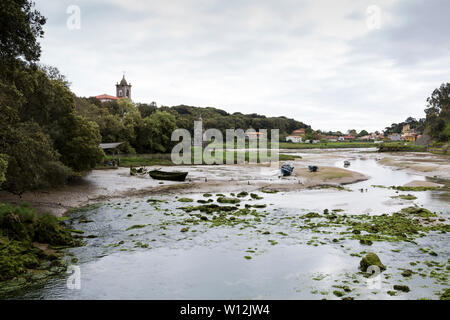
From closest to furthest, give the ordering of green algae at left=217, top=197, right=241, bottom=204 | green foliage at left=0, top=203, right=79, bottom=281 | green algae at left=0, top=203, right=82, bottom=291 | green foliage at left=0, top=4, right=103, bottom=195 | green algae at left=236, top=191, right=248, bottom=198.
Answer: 1. green algae at left=0, top=203, right=82, bottom=291
2. green foliage at left=0, top=203, right=79, bottom=281
3. green foliage at left=0, top=4, right=103, bottom=195
4. green algae at left=217, top=197, right=241, bottom=204
5. green algae at left=236, top=191, right=248, bottom=198

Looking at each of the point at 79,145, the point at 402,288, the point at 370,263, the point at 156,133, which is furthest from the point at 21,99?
the point at 156,133

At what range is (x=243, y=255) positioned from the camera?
55.9ft

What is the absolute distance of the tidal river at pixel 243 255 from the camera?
13.2 metres

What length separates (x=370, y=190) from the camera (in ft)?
125

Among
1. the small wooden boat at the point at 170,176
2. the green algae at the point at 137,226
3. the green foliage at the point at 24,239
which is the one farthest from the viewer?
the small wooden boat at the point at 170,176

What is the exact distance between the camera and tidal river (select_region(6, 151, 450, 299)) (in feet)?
43.2

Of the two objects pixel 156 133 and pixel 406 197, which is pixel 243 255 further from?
pixel 156 133

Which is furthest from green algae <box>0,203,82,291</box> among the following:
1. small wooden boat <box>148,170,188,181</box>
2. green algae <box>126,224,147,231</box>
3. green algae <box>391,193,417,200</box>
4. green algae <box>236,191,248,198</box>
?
green algae <box>391,193,417,200</box>

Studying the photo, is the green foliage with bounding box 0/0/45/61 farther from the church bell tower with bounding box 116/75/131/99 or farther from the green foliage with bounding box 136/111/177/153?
the church bell tower with bounding box 116/75/131/99

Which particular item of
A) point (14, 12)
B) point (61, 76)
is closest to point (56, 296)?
point (14, 12)

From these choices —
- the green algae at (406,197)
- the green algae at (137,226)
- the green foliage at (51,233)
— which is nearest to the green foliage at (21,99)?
the green foliage at (51,233)

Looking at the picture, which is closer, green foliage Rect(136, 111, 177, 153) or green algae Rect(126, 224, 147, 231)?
green algae Rect(126, 224, 147, 231)

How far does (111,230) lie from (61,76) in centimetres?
3635

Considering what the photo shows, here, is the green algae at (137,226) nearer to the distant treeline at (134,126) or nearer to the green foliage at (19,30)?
the green foliage at (19,30)
